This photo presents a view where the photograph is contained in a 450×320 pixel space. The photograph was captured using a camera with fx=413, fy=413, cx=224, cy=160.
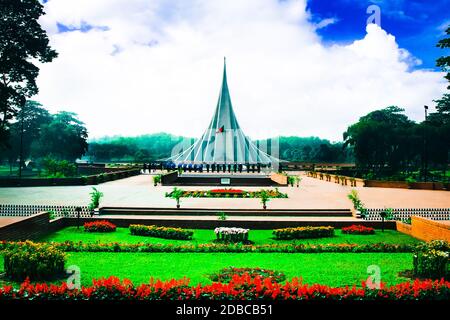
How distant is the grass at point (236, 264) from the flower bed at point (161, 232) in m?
1.82

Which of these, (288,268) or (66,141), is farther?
(66,141)

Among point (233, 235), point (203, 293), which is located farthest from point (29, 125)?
point (203, 293)

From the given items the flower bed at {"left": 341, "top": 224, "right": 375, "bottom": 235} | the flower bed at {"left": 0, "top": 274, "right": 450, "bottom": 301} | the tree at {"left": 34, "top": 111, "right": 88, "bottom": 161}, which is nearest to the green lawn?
the flower bed at {"left": 341, "top": 224, "right": 375, "bottom": 235}

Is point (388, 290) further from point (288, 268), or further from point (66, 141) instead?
point (66, 141)

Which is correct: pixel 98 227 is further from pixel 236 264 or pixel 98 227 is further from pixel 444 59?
pixel 444 59

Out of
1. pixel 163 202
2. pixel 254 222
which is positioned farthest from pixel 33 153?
pixel 254 222

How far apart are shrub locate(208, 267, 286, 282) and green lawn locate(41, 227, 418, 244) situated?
119 inches

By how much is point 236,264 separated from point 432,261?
336cm

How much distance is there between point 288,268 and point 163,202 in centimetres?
886

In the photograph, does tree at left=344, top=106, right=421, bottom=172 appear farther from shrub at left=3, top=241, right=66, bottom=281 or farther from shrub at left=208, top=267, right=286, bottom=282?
shrub at left=3, top=241, right=66, bottom=281

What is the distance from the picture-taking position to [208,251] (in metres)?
8.88

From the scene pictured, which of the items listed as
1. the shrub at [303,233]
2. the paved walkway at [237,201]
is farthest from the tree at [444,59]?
the shrub at [303,233]

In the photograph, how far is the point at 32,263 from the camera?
21.4 ft

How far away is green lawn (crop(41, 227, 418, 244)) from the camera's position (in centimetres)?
1018
